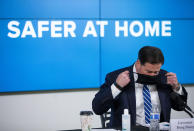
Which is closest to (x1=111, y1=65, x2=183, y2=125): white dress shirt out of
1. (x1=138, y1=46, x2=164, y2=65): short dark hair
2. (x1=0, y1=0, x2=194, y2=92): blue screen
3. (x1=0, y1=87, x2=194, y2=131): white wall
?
(x1=138, y1=46, x2=164, y2=65): short dark hair

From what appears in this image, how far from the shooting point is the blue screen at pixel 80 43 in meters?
3.53

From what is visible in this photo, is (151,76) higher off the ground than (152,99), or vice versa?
(151,76)

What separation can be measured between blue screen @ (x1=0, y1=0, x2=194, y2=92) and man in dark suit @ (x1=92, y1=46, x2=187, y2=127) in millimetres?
1286

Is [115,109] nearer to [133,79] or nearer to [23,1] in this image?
[133,79]

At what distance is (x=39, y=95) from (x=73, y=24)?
0.96 meters

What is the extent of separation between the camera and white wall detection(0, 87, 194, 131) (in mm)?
3639

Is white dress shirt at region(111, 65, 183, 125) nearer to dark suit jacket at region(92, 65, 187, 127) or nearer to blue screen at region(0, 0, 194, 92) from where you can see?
dark suit jacket at region(92, 65, 187, 127)

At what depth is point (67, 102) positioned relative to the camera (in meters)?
3.78

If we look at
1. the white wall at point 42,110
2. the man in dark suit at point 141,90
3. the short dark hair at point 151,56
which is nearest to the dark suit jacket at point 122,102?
the man in dark suit at point 141,90

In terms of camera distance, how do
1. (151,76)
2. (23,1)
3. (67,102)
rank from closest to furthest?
(151,76)
(23,1)
(67,102)

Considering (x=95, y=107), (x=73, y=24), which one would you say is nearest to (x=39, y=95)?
(x=73, y=24)

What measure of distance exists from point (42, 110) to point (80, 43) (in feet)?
3.11

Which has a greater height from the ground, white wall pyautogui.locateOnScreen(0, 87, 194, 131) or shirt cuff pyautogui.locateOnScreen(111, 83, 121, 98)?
shirt cuff pyautogui.locateOnScreen(111, 83, 121, 98)

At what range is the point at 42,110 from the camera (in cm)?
373
